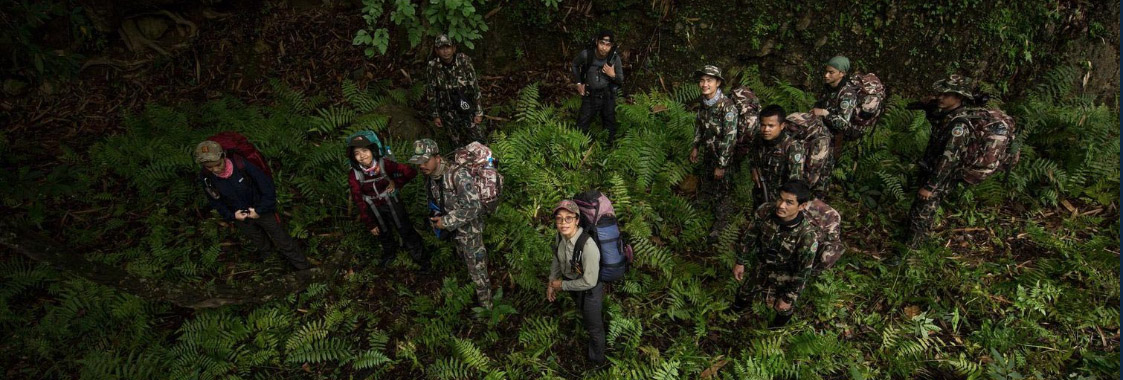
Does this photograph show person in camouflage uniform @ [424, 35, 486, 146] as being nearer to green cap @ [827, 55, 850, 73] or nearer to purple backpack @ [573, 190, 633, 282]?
purple backpack @ [573, 190, 633, 282]

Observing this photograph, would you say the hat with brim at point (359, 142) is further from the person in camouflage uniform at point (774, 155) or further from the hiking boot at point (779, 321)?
the hiking boot at point (779, 321)

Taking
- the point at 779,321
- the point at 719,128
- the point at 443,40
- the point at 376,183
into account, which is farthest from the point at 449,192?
the point at 779,321

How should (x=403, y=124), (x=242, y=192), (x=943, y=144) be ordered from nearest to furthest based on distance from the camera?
1. (x=943, y=144)
2. (x=242, y=192)
3. (x=403, y=124)

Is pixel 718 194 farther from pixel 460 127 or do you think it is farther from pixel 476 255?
pixel 460 127

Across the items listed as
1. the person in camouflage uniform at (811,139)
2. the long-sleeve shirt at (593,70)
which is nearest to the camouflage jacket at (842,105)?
the person in camouflage uniform at (811,139)

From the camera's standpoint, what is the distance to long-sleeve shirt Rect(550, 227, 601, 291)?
Result: 4254 millimetres

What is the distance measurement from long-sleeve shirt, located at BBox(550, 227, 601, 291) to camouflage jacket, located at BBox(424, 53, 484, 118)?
3.25m

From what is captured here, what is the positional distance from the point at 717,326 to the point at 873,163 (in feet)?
12.1

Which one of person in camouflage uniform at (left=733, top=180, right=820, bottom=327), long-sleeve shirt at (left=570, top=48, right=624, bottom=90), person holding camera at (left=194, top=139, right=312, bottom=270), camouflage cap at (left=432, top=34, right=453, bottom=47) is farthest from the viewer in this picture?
long-sleeve shirt at (left=570, top=48, right=624, bottom=90)

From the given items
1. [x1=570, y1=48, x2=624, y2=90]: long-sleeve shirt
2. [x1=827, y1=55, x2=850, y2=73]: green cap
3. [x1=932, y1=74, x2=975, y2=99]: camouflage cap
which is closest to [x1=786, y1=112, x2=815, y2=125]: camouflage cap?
[x1=827, y1=55, x2=850, y2=73]: green cap

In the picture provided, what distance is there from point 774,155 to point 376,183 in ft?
14.8

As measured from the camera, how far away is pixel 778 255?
4.73 metres

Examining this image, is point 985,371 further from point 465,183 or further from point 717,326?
point 465,183

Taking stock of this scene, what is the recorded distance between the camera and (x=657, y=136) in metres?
7.29
